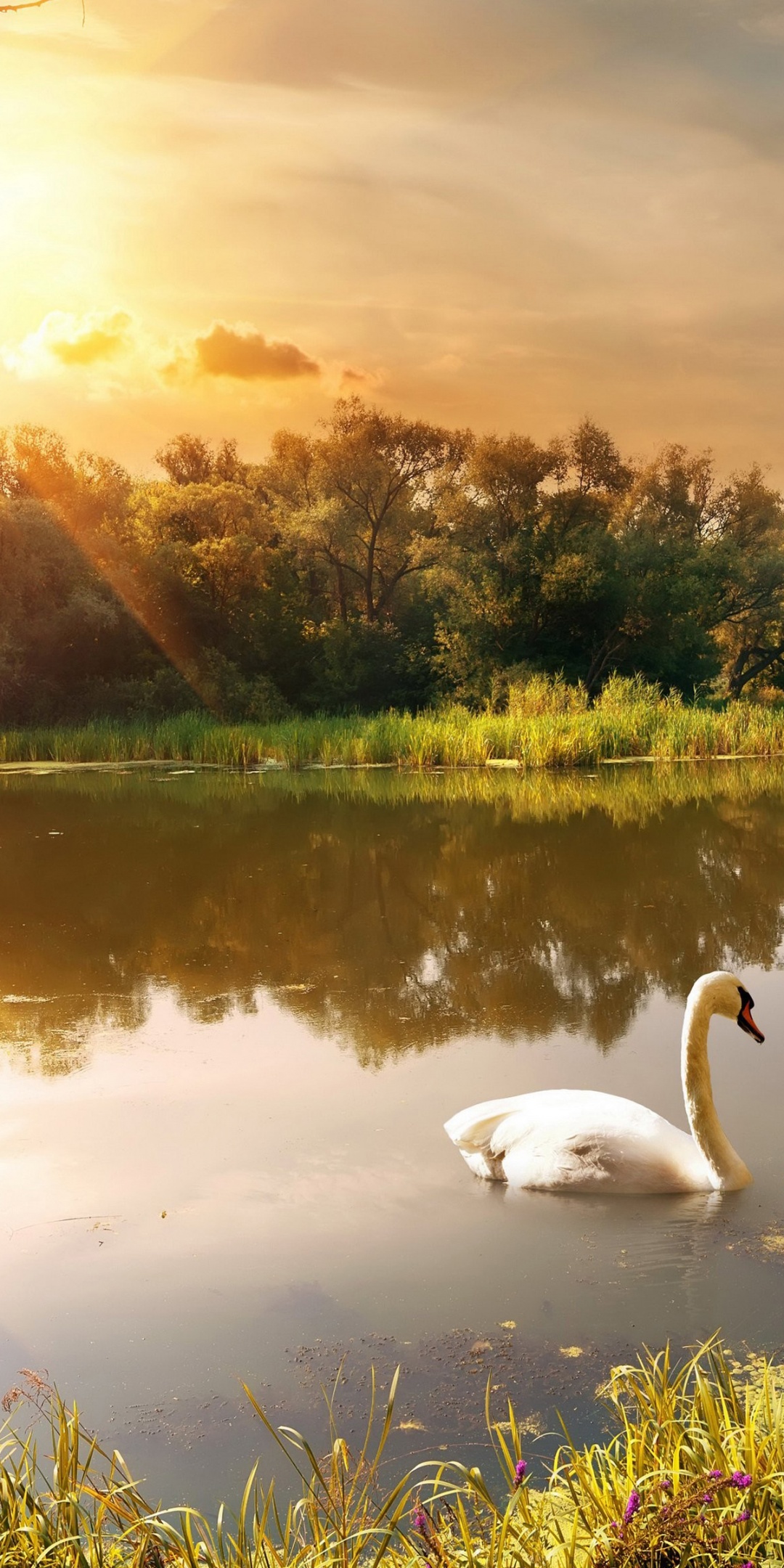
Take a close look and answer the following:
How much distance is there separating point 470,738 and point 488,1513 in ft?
58.5

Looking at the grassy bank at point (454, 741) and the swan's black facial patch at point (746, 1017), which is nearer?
the swan's black facial patch at point (746, 1017)

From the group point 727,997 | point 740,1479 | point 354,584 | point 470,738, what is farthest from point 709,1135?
point 354,584

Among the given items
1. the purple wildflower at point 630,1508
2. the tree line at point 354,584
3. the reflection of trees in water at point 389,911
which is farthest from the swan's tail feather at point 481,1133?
the tree line at point 354,584

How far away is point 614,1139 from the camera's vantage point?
3.92m

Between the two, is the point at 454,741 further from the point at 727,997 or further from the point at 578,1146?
the point at 578,1146

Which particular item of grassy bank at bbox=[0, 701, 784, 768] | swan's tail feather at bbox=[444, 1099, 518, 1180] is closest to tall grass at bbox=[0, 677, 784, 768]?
grassy bank at bbox=[0, 701, 784, 768]

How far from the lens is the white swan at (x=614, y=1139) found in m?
3.90

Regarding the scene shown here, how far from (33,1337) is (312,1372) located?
0.71m

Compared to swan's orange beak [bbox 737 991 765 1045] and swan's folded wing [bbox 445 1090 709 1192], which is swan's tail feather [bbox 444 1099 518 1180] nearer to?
swan's folded wing [bbox 445 1090 709 1192]

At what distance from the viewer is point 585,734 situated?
19.6 metres

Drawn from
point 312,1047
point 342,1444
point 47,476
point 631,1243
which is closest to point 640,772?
point 312,1047

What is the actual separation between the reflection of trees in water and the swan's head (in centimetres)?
135

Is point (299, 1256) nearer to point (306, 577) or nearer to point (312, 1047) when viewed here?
point (312, 1047)

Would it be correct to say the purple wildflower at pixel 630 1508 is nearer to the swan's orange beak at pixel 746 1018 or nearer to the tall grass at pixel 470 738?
the swan's orange beak at pixel 746 1018
